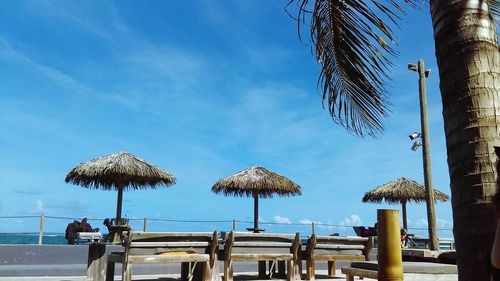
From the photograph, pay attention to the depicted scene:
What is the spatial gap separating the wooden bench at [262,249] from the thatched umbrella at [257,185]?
6.72 metres

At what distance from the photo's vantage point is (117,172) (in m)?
12.8

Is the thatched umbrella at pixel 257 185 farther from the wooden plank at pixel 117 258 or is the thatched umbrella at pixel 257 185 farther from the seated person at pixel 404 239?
the wooden plank at pixel 117 258

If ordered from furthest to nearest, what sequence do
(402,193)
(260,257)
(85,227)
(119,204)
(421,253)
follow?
(402,193) < (119,204) < (85,227) < (421,253) < (260,257)

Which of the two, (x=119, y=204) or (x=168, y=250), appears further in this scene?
(x=119, y=204)

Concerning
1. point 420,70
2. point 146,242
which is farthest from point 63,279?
point 420,70

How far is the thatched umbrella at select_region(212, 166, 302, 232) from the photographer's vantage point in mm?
14336

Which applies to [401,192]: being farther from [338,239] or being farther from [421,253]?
[338,239]

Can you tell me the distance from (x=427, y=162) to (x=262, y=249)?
5250mm

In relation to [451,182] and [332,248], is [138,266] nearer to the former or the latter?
[332,248]

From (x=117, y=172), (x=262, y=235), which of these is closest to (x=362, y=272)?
(x=262, y=235)

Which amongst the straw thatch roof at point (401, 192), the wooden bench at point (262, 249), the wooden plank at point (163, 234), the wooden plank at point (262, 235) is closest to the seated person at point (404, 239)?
the straw thatch roof at point (401, 192)

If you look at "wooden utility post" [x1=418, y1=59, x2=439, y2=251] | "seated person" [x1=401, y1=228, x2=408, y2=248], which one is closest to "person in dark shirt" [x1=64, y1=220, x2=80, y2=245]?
"wooden utility post" [x1=418, y1=59, x2=439, y2=251]

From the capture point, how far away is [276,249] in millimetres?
6984

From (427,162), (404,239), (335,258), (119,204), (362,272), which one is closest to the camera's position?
(362,272)
